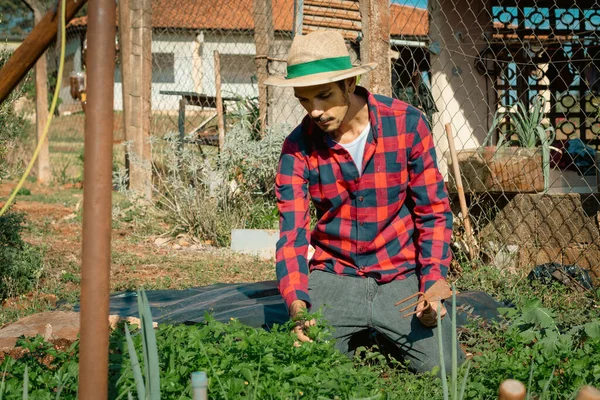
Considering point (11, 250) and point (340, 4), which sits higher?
point (340, 4)

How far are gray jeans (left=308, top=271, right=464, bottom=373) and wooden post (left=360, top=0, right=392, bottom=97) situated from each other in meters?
1.85

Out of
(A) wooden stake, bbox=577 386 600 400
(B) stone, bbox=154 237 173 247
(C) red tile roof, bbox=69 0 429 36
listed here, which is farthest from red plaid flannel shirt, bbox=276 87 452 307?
(B) stone, bbox=154 237 173 247

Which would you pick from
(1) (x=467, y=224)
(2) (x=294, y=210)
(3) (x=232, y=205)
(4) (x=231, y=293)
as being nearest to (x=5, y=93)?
(2) (x=294, y=210)

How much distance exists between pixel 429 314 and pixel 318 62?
108 cm

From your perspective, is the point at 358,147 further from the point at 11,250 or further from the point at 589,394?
the point at 11,250

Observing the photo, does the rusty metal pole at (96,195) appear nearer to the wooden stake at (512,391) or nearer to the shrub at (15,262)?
the wooden stake at (512,391)

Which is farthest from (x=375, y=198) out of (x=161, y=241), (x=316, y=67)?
(x=161, y=241)

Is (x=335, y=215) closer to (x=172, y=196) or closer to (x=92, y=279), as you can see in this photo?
(x=92, y=279)

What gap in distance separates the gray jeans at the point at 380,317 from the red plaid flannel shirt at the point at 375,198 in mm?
56

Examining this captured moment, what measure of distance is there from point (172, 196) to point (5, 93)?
524 cm

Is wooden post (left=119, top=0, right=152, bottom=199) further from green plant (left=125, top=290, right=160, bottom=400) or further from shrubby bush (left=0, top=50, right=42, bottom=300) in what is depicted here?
green plant (left=125, top=290, right=160, bottom=400)

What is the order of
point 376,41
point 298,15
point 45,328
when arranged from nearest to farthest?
point 45,328
point 376,41
point 298,15

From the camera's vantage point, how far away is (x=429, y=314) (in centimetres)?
304

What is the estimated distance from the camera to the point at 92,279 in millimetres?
1600
